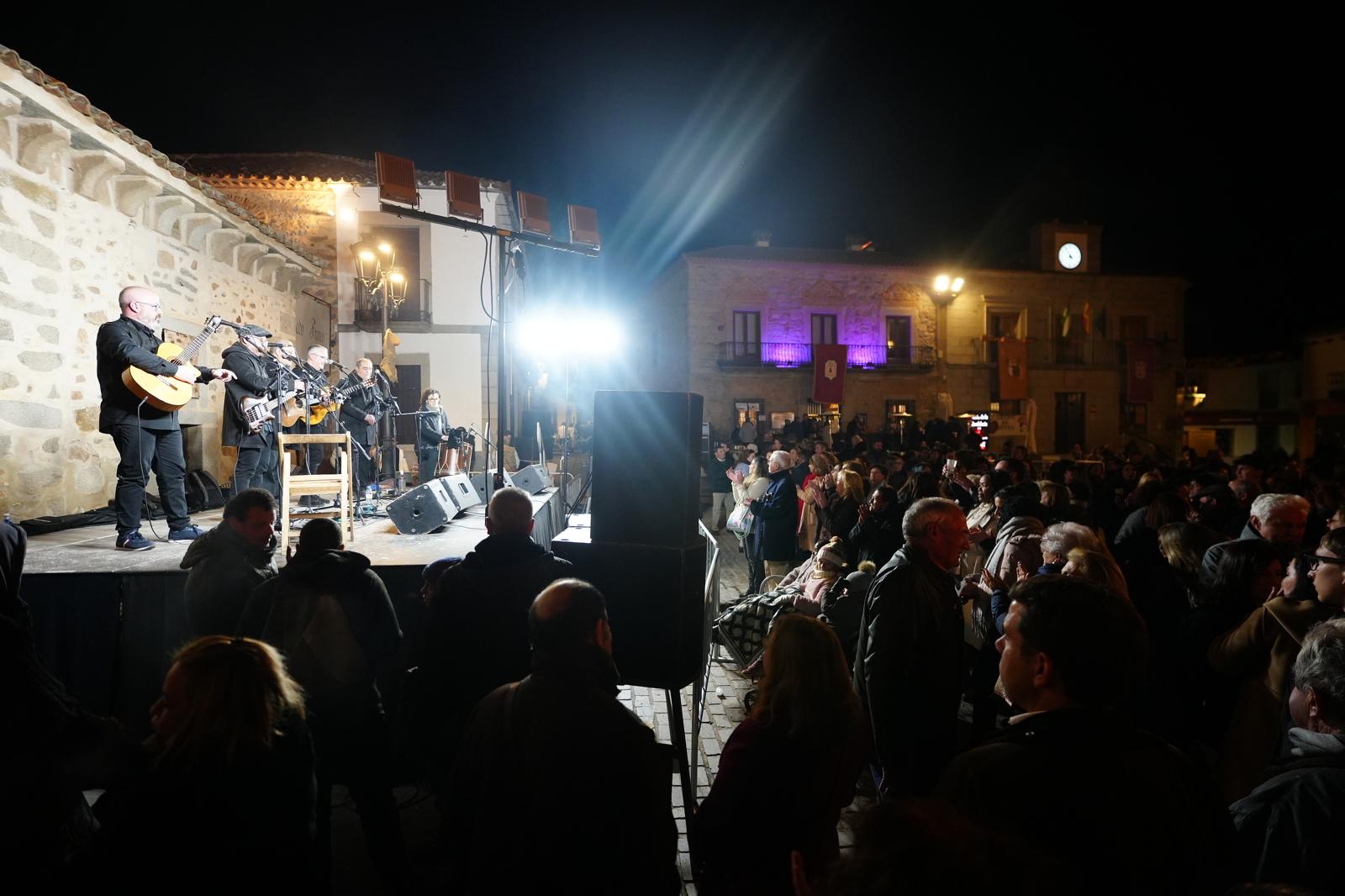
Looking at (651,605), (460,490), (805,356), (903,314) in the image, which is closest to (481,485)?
(460,490)

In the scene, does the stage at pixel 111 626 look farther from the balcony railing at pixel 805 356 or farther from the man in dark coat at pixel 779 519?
the balcony railing at pixel 805 356

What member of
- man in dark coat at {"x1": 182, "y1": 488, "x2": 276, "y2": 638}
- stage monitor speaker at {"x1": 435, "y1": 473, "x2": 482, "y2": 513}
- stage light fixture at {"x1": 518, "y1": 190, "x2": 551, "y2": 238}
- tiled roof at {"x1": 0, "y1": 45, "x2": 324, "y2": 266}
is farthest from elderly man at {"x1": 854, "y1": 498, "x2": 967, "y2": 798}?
tiled roof at {"x1": 0, "y1": 45, "x2": 324, "y2": 266}

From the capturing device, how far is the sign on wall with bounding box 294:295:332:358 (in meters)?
13.4

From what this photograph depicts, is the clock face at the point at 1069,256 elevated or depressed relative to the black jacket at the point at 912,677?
elevated

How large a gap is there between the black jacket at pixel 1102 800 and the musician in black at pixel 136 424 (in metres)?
6.17

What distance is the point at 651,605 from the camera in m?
3.58

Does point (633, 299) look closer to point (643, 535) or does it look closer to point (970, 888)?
point (643, 535)

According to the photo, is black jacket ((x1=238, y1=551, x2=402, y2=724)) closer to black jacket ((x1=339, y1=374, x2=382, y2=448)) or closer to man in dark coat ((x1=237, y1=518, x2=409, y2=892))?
man in dark coat ((x1=237, y1=518, x2=409, y2=892))

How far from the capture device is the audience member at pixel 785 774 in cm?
205

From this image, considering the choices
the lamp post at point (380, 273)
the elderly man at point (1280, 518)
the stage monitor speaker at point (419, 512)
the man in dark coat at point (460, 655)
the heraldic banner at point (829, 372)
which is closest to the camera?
the man in dark coat at point (460, 655)

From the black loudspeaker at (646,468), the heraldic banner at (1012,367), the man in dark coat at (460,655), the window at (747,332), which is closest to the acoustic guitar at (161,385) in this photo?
the man in dark coat at (460,655)

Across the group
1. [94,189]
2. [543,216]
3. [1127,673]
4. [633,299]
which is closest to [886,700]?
[1127,673]

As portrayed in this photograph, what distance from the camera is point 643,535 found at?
12.0 ft

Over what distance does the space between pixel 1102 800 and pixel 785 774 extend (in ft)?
3.27
